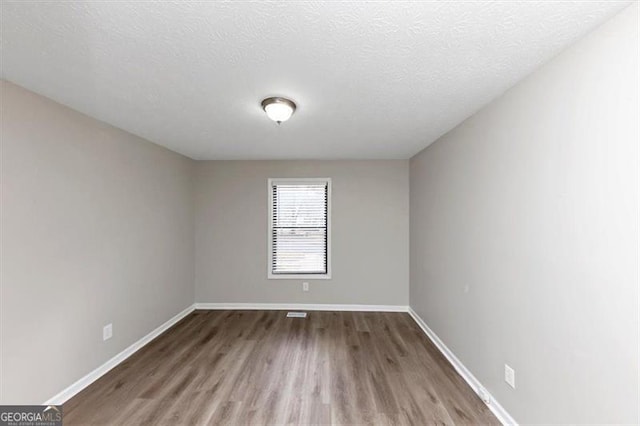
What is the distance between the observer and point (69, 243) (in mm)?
2348

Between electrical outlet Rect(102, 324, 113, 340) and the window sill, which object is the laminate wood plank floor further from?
the window sill

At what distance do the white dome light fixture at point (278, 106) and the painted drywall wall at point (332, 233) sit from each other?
2300mm

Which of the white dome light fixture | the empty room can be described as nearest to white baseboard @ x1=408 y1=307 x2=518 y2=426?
the empty room

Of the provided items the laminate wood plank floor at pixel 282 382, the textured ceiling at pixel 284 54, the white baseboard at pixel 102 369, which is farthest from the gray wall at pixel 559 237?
the white baseboard at pixel 102 369

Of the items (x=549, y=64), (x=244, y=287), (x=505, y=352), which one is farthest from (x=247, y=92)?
(x=244, y=287)

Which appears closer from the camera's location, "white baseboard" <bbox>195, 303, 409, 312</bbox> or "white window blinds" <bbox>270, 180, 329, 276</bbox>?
"white baseboard" <bbox>195, 303, 409, 312</bbox>

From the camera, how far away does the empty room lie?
1280 mm

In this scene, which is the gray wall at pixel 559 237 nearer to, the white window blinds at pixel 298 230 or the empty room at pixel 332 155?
the empty room at pixel 332 155

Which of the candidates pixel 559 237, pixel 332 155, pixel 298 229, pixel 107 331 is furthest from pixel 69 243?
pixel 559 237

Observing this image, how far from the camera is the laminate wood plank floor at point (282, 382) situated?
209 cm

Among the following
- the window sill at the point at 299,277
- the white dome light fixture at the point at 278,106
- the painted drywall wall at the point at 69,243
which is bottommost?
the window sill at the point at 299,277

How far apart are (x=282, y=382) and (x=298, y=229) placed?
242cm

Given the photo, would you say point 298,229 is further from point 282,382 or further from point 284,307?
point 282,382

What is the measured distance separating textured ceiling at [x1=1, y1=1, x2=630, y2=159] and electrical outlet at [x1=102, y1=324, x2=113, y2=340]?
78.1 inches
